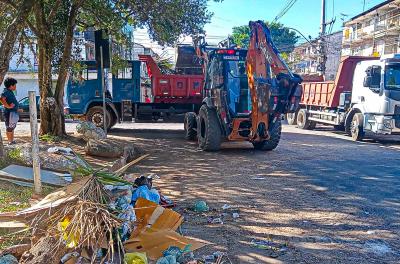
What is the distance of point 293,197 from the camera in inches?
244

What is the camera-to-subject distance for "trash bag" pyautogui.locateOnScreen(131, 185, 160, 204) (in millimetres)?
4717

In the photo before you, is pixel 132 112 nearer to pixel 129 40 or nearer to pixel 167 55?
pixel 129 40

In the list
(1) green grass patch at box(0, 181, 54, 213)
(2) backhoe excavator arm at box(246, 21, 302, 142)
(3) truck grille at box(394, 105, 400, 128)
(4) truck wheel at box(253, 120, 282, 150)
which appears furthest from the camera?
(3) truck grille at box(394, 105, 400, 128)

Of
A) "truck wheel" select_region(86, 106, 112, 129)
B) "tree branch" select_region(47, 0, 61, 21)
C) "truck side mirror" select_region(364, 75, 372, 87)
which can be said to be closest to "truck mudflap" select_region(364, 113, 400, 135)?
"truck side mirror" select_region(364, 75, 372, 87)

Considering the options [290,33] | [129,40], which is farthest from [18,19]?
[290,33]

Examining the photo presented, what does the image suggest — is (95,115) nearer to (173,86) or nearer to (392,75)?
(173,86)

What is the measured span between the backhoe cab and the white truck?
438cm

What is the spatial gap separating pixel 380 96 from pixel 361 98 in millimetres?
1069

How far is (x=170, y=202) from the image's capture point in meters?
5.58

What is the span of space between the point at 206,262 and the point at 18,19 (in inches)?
215

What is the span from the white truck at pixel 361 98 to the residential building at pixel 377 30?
81.6ft

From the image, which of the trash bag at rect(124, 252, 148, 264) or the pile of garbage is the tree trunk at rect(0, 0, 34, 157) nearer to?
the pile of garbage

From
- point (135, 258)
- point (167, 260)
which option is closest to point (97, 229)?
point (135, 258)

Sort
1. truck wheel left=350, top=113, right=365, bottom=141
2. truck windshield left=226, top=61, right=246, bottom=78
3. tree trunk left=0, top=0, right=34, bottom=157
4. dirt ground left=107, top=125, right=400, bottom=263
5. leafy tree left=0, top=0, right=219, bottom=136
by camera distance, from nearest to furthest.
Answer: dirt ground left=107, top=125, right=400, bottom=263, tree trunk left=0, top=0, right=34, bottom=157, leafy tree left=0, top=0, right=219, bottom=136, truck windshield left=226, top=61, right=246, bottom=78, truck wheel left=350, top=113, right=365, bottom=141
